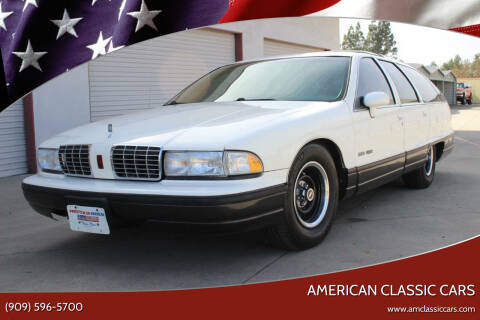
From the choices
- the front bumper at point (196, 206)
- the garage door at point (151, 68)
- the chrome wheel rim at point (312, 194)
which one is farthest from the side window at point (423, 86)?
the garage door at point (151, 68)

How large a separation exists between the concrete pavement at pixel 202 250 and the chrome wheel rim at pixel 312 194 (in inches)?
9.0

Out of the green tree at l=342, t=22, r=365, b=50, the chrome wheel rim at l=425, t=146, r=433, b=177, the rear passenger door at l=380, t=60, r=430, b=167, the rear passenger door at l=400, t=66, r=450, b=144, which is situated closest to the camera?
the green tree at l=342, t=22, r=365, b=50

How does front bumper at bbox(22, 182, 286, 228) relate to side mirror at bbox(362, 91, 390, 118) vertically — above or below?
below

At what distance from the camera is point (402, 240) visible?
372 cm

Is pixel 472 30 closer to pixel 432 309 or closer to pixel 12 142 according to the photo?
pixel 432 309

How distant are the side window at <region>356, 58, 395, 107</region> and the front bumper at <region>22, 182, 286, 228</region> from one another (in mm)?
1490

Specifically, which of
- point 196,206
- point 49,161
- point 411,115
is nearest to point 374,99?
point 411,115

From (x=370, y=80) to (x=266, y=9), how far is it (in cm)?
247

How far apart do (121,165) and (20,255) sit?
1302 mm

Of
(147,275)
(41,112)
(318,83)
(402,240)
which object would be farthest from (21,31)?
(41,112)

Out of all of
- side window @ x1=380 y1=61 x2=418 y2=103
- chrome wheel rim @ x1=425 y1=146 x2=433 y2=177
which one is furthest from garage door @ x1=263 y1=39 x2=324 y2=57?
side window @ x1=380 y1=61 x2=418 y2=103

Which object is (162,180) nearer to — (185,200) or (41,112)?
(185,200)

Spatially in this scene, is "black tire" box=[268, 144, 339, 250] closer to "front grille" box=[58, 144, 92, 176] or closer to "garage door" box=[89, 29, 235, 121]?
"front grille" box=[58, 144, 92, 176]

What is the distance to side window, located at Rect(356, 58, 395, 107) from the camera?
4.22 metres
